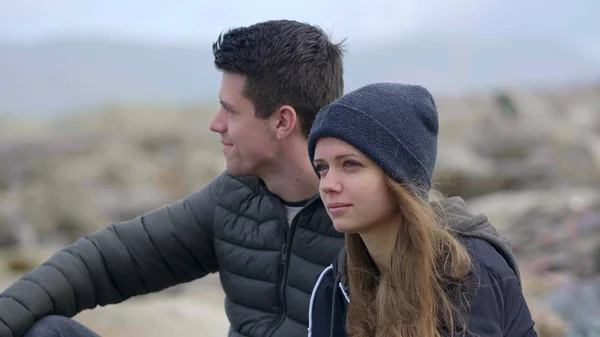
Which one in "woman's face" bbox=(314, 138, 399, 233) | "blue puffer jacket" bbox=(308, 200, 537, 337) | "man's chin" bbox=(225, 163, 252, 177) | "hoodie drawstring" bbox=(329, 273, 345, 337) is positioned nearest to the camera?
"blue puffer jacket" bbox=(308, 200, 537, 337)

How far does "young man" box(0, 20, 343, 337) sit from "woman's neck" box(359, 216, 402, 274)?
487 millimetres

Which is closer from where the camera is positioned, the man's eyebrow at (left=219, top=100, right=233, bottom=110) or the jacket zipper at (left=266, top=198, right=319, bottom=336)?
the jacket zipper at (left=266, top=198, right=319, bottom=336)

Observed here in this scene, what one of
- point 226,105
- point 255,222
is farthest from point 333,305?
point 226,105

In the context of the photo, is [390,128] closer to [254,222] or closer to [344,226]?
[344,226]

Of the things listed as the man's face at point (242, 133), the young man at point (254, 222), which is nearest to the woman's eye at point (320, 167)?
the young man at point (254, 222)

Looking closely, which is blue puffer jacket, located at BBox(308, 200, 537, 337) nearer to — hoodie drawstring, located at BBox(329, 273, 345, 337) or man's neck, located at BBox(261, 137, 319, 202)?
hoodie drawstring, located at BBox(329, 273, 345, 337)

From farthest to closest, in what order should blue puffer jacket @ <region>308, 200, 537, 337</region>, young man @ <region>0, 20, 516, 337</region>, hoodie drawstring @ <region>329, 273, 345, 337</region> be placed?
young man @ <region>0, 20, 516, 337</region>, hoodie drawstring @ <region>329, 273, 345, 337</region>, blue puffer jacket @ <region>308, 200, 537, 337</region>

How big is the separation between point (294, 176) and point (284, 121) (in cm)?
19

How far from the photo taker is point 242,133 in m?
3.24

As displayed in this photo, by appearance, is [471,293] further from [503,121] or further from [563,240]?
[503,121]

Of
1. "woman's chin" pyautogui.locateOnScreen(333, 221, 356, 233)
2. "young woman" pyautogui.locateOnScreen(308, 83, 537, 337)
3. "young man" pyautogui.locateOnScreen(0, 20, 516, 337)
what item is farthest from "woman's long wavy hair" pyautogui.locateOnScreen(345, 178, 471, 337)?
"young man" pyautogui.locateOnScreen(0, 20, 516, 337)

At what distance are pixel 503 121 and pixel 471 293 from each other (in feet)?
46.8

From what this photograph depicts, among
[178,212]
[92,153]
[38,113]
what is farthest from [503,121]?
[38,113]

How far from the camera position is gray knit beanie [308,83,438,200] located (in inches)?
96.5
